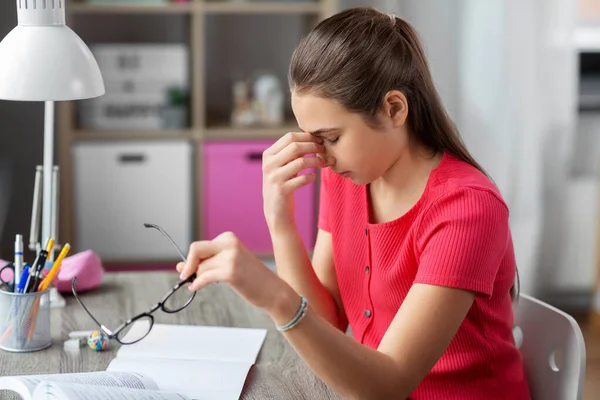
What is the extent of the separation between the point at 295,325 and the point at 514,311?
59 cm

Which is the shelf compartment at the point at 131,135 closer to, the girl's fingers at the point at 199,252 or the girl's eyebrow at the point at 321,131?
the girl's eyebrow at the point at 321,131

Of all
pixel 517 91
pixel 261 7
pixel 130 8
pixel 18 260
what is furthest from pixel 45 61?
pixel 517 91

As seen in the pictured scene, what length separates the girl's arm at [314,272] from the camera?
5.03ft

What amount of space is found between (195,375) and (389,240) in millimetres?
371

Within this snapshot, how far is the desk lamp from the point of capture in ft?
4.54

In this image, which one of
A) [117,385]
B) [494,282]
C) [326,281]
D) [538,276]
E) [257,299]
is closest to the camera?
[257,299]

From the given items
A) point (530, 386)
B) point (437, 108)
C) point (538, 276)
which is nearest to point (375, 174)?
point (437, 108)

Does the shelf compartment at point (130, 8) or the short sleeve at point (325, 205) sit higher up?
the shelf compartment at point (130, 8)

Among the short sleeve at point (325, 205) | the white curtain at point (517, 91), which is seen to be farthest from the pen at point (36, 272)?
the white curtain at point (517, 91)

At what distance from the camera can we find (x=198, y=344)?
1473 millimetres

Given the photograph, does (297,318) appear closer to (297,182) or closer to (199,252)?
(199,252)

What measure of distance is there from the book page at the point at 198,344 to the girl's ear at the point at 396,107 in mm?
435

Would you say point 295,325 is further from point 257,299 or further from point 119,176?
point 119,176

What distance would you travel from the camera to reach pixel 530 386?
1.51 m
